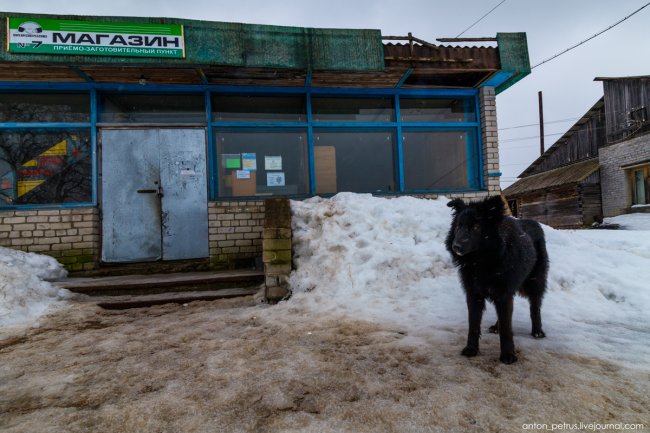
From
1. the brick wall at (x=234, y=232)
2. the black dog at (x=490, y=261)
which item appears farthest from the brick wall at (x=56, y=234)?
the black dog at (x=490, y=261)

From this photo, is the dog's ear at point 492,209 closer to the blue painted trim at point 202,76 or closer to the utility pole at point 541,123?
the blue painted trim at point 202,76

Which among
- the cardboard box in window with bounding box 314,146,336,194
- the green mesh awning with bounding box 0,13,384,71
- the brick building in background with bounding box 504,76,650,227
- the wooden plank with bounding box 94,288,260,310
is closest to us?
the wooden plank with bounding box 94,288,260,310

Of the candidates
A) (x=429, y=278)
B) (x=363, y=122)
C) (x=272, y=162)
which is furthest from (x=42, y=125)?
(x=429, y=278)

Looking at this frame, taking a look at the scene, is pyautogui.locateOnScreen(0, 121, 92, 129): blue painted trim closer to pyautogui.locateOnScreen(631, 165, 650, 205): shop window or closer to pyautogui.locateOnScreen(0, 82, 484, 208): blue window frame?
pyautogui.locateOnScreen(0, 82, 484, 208): blue window frame

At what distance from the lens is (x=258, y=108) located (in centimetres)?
712

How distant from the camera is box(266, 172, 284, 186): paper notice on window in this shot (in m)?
7.08

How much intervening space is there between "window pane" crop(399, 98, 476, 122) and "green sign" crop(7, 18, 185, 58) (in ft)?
16.1

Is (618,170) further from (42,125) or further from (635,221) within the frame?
(42,125)

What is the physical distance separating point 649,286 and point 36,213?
9483mm

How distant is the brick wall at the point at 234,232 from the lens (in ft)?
21.0

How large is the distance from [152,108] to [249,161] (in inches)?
88.3

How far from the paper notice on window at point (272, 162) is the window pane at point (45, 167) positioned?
11.1ft

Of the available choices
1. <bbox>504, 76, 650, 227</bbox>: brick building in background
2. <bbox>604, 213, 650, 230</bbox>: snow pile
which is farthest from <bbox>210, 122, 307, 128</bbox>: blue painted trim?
<bbox>504, 76, 650, 227</bbox>: brick building in background

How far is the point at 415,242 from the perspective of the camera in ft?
17.1
